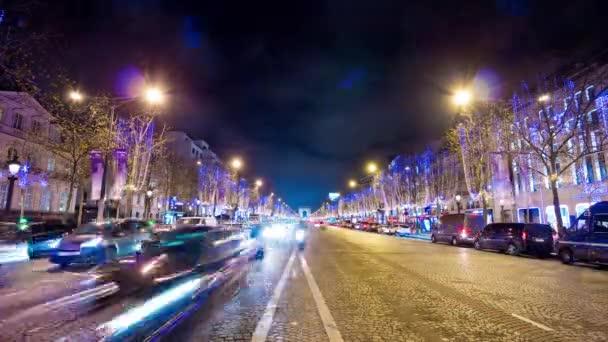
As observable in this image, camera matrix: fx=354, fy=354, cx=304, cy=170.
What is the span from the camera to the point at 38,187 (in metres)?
38.4

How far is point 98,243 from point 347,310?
1207cm

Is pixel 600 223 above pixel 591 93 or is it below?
below

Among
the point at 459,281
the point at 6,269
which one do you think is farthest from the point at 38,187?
the point at 459,281

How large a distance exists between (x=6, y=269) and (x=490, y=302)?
685 inches

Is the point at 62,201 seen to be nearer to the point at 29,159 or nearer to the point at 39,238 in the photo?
the point at 29,159

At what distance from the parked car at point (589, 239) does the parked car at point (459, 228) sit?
11400 mm

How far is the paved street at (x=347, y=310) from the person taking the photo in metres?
5.88

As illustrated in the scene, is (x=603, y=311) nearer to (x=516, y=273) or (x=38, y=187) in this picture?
(x=516, y=273)

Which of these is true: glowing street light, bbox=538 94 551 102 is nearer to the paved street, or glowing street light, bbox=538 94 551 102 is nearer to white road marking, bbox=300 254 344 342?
the paved street

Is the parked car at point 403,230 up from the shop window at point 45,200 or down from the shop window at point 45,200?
down

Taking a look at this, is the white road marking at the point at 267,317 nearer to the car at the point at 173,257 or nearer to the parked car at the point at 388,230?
the car at the point at 173,257

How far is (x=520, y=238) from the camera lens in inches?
834

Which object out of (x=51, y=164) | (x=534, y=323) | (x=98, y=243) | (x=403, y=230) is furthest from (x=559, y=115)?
(x=51, y=164)

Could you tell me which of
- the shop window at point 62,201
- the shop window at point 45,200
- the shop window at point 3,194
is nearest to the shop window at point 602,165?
the shop window at point 3,194
